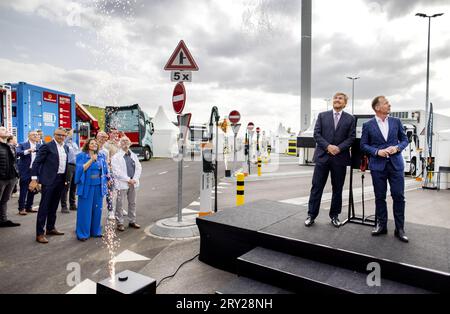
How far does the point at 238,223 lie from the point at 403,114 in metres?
18.0

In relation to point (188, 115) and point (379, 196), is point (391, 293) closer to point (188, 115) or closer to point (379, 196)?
point (379, 196)

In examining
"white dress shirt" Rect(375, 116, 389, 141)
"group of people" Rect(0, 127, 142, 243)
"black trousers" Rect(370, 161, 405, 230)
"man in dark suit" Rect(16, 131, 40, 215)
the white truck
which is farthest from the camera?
the white truck

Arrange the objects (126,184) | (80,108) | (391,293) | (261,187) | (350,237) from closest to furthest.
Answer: (391,293)
(350,237)
(126,184)
(261,187)
(80,108)

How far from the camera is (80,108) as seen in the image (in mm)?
15977

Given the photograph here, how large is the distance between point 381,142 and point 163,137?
27.4 meters

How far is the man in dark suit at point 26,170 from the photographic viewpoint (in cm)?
733

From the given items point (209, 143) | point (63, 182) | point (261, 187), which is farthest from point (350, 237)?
point (261, 187)

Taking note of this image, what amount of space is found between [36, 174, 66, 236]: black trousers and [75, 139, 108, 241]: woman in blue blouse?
1.06 ft

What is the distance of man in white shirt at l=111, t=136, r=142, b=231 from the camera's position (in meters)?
6.10

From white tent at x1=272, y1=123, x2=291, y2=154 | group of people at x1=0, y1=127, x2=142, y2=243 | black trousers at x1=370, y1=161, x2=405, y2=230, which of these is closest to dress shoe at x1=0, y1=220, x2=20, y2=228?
group of people at x1=0, y1=127, x2=142, y2=243

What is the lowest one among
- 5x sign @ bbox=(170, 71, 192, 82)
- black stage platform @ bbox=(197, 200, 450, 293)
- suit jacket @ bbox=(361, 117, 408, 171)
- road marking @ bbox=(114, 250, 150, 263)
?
road marking @ bbox=(114, 250, 150, 263)

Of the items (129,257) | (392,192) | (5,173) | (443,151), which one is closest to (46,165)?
(5,173)

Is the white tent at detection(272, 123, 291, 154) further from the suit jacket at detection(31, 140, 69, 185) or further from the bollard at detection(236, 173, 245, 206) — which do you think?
the suit jacket at detection(31, 140, 69, 185)
